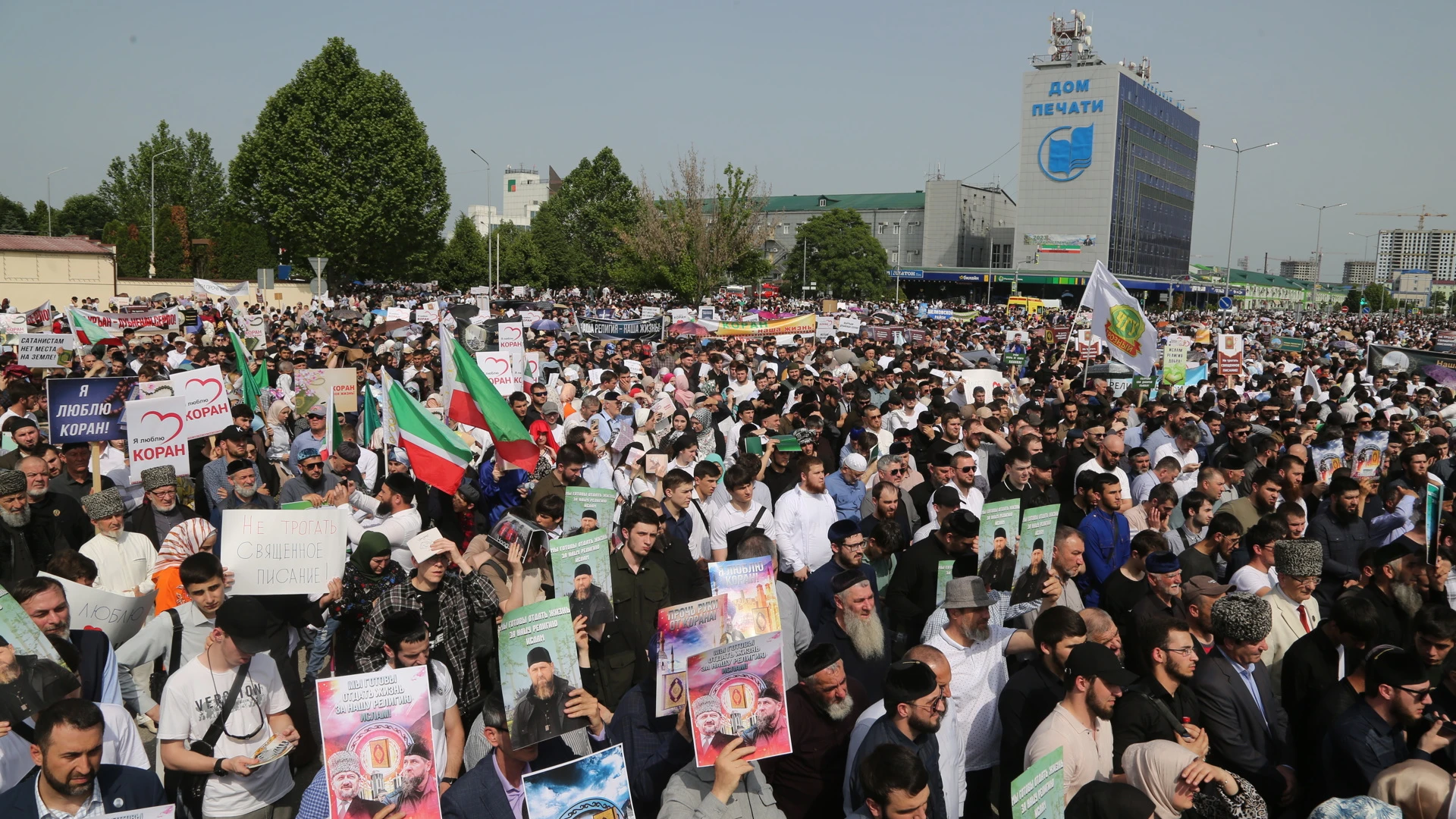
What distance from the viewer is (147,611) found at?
5.58 m

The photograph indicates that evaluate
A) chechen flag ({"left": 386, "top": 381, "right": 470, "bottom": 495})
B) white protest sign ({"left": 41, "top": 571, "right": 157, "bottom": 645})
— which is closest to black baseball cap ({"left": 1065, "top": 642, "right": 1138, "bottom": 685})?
white protest sign ({"left": 41, "top": 571, "right": 157, "bottom": 645})

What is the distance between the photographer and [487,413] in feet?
28.7

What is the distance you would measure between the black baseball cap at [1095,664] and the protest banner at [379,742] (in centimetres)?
257

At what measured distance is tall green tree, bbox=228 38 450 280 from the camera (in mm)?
53719

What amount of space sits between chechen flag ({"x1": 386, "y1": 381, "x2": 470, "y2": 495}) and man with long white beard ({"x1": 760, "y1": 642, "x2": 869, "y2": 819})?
433 cm

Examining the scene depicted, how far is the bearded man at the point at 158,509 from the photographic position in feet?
24.1

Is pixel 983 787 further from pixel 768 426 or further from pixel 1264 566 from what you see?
pixel 768 426

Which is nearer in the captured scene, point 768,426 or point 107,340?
point 768,426

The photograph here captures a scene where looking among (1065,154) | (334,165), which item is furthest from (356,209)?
(1065,154)

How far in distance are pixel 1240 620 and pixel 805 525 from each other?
3226 mm

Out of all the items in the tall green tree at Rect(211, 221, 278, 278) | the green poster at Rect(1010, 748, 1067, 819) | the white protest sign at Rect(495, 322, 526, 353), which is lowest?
the green poster at Rect(1010, 748, 1067, 819)

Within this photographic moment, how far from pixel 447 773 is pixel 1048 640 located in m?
2.73

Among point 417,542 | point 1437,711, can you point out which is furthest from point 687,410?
point 1437,711

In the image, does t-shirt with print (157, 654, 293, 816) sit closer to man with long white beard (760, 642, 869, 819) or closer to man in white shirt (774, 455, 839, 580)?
man with long white beard (760, 642, 869, 819)
